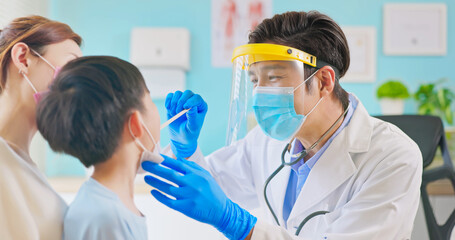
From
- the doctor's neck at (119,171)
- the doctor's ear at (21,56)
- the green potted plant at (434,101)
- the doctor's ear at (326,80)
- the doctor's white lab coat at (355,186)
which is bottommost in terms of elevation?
the green potted plant at (434,101)

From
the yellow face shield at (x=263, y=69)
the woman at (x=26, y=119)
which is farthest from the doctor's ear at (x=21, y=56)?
the yellow face shield at (x=263, y=69)

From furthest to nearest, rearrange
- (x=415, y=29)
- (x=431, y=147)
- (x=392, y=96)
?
(x=415, y=29) < (x=392, y=96) < (x=431, y=147)

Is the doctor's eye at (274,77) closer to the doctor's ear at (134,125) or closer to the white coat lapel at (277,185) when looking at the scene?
the white coat lapel at (277,185)

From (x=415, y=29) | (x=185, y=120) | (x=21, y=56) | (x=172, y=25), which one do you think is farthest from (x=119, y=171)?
(x=415, y=29)

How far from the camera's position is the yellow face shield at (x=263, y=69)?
4.22ft

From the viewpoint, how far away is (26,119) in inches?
39.5

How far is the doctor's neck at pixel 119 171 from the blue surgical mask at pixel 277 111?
1.68 ft

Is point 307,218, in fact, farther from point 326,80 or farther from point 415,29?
point 415,29

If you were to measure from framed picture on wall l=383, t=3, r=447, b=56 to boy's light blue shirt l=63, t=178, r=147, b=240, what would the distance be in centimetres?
233

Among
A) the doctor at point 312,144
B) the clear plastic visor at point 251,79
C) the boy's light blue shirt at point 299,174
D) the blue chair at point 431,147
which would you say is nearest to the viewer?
the doctor at point 312,144

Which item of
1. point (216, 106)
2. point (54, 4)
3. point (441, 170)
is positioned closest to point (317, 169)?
point (441, 170)

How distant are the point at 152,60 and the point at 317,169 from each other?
5.36 ft

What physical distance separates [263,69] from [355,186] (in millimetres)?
464

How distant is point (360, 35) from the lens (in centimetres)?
276
